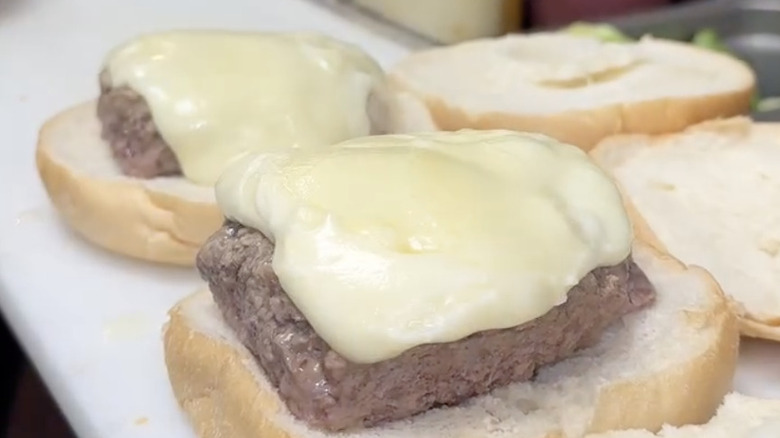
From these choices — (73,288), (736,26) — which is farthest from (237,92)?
(736,26)

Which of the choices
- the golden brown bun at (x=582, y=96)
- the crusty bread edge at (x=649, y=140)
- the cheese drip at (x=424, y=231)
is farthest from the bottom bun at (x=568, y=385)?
the golden brown bun at (x=582, y=96)

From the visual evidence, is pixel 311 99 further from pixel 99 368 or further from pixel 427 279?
pixel 427 279

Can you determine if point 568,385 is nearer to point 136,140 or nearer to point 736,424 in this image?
point 736,424

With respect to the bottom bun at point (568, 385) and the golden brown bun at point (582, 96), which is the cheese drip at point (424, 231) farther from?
the golden brown bun at point (582, 96)

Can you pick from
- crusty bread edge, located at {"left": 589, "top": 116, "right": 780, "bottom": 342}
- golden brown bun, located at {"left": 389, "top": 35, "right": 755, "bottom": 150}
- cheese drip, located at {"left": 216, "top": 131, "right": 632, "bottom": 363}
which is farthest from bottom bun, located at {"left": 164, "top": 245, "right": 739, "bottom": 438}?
golden brown bun, located at {"left": 389, "top": 35, "right": 755, "bottom": 150}

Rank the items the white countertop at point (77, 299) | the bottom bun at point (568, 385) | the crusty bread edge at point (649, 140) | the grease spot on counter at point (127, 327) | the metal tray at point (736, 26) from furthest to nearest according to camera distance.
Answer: the metal tray at point (736, 26), the crusty bread edge at point (649, 140), the grease spot on counter at point (127, 327), the white countertop at point (77, 299), the bottom bun at point (568, 385)

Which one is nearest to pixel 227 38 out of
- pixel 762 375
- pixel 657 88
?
pixel 657 88
